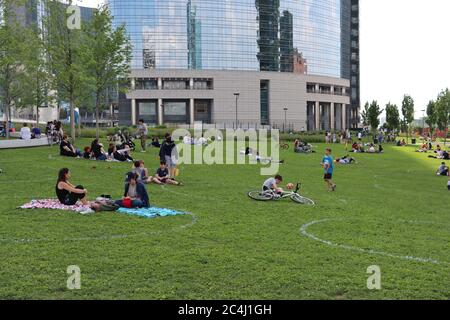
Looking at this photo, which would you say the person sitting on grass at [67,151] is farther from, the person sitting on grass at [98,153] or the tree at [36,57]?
the tree at [36,57]

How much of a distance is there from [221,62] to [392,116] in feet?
153

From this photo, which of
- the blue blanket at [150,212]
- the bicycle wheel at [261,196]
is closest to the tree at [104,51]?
the bicycle wheel at [261,196]

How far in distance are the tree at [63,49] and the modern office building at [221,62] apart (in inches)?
2743

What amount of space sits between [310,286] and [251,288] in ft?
3.36

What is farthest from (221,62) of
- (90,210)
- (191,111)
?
(90,210)

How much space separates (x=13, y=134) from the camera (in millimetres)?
43812

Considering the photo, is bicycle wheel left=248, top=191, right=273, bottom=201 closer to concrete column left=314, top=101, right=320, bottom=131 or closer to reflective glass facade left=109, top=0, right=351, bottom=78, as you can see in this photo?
reflective glass facade left=109, top=0, right=351, bottom=78

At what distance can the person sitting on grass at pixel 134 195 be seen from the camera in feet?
48.8

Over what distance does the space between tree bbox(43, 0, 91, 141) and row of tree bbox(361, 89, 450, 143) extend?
193ft

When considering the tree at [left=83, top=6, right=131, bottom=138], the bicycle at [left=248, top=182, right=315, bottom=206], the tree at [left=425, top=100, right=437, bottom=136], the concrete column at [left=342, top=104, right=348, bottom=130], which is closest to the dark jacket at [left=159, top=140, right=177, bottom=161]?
the bicycle at [left=248, top=182, right=315, bottom=206]

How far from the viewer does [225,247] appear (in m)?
10.7

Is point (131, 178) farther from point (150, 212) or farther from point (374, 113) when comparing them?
point (374, 113)

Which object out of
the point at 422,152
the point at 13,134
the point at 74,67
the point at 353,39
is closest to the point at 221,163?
the point at 74,67

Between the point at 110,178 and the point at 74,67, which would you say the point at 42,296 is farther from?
the point at 74,67
